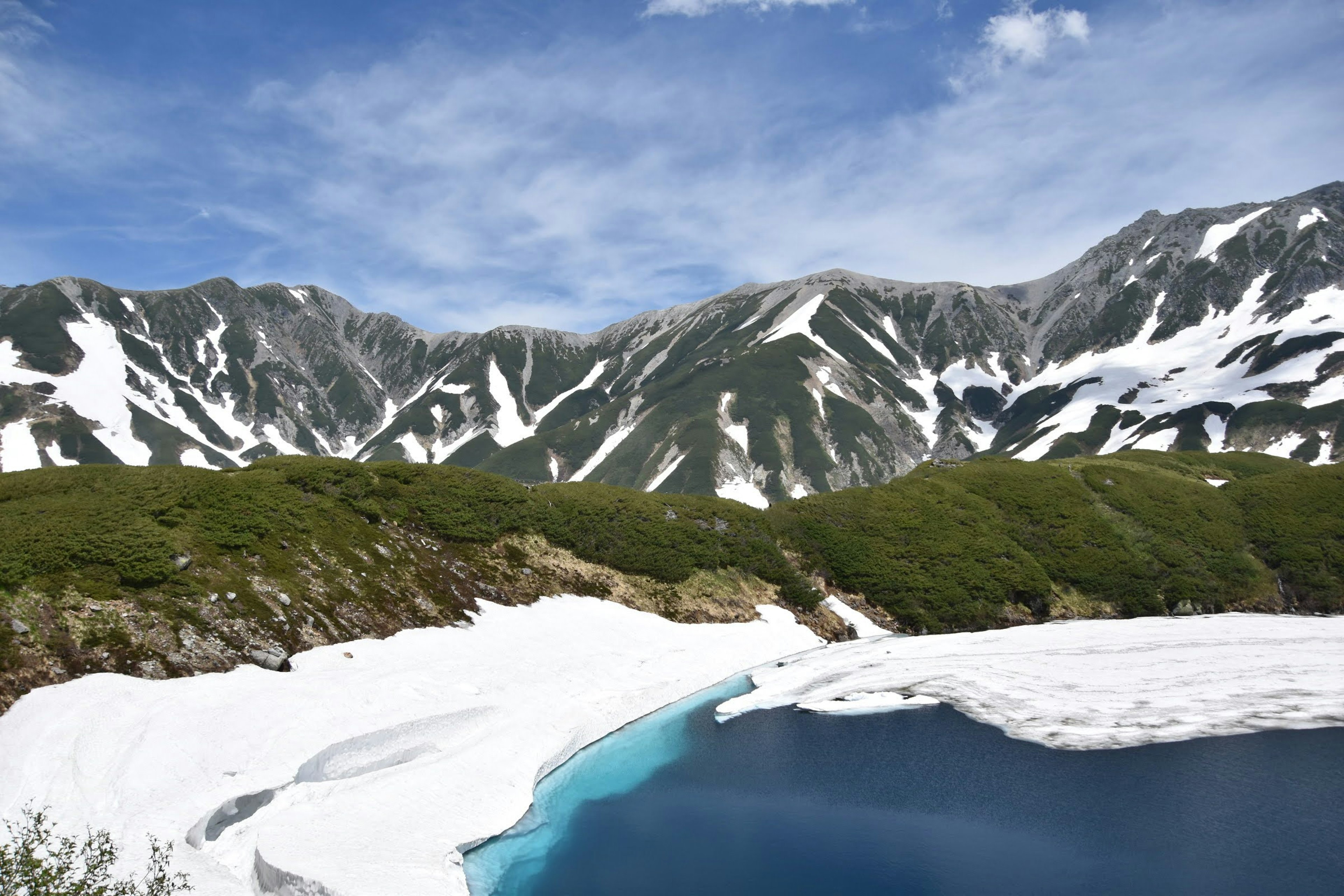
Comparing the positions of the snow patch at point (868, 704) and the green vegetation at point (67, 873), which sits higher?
the green vegetation at point (67, 873)

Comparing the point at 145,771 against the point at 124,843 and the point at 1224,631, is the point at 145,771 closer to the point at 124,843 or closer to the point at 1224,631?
the point at 124,843

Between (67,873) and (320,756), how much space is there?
329 inches

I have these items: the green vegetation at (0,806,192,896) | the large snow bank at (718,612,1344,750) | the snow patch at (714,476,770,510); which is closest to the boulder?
the green vegetation at (0,806,192,896)

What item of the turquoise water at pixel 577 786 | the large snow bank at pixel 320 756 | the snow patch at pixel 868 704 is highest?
the large snow bank at pixel 320 756

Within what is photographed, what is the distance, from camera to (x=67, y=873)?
16.0 m

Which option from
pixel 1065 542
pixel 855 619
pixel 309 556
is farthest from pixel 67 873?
pixel 1065 542

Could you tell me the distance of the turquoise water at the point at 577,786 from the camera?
20547 millimetres

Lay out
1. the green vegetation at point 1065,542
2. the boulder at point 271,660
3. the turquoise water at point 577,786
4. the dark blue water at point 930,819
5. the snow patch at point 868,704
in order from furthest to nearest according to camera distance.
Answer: the green vegetation at point 1065,542, the snow patch at point 868,704, the boulder at point 271,660, the turquoise water at point 577,786, the dark blue water at point 930,819

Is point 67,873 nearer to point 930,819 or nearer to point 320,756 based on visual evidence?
point 320,756

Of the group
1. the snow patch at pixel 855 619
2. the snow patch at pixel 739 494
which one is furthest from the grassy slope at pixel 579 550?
the snow patch at pixel 739 494

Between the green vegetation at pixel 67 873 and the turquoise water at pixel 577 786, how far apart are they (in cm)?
730


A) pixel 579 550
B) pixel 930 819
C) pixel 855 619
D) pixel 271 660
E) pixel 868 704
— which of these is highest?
pixel 579 550

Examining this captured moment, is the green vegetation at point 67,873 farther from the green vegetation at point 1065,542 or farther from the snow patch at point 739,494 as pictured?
the snow patch at point 739,494

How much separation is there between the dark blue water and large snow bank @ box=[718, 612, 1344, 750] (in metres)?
2.06
